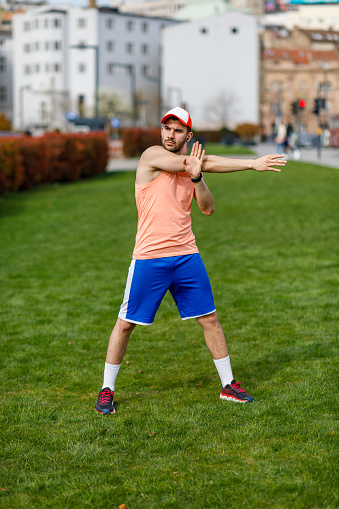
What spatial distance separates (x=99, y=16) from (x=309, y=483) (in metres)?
95.5

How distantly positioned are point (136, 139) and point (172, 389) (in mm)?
36586

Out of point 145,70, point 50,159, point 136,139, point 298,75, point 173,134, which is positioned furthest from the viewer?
point 298,75

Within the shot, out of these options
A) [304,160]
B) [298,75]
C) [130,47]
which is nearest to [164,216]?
[304,160]

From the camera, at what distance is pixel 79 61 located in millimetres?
93750

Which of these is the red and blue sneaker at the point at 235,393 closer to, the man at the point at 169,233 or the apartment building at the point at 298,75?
the man at the point at 169,233

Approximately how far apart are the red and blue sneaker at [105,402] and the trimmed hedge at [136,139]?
1431 inches

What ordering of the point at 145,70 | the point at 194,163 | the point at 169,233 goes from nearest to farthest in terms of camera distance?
the point at 194,163
the point at 169,233
the point at 145,70

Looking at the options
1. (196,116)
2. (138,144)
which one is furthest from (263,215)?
(196,116)

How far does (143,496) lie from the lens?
3.48m

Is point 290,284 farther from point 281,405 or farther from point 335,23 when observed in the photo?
point 335,23

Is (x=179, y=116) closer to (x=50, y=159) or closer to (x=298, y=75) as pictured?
(x=50, y=159)

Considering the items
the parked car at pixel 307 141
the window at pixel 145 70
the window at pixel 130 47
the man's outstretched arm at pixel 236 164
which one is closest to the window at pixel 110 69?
the window at pixel 130 47

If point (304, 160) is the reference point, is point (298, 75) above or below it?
above

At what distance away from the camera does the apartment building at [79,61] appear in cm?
9212
